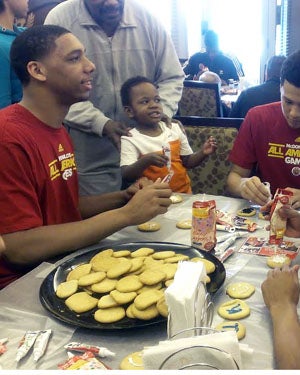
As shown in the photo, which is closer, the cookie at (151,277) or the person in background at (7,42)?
the cookie at (151,277)

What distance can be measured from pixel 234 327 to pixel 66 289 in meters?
0.43

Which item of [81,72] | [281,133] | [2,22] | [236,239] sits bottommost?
[236,239]

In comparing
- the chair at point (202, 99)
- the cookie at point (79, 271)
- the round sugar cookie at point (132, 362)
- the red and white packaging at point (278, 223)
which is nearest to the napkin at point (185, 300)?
the round sugar cookie at point (132, 362)

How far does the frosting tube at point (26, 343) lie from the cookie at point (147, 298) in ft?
0.78

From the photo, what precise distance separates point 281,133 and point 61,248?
3.78ft

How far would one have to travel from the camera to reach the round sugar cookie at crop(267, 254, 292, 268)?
4.30 ft

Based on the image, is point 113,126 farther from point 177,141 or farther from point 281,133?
point 281,133

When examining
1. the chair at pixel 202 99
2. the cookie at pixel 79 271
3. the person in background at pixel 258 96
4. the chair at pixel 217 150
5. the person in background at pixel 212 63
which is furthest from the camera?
the person in background at pixel 212 63

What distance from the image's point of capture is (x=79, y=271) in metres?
1.27

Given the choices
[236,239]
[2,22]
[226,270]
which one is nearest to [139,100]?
[2,22]

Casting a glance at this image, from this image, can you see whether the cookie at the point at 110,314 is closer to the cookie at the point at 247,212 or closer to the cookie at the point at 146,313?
the cookie at the point at 146,313

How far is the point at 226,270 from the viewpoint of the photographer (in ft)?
4.33

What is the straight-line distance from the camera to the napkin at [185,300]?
0.87 metres

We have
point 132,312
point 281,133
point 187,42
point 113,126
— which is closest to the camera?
point 132,312
